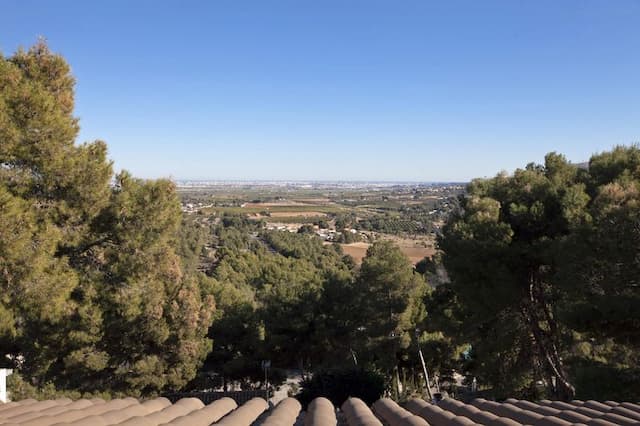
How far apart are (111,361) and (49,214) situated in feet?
12.7

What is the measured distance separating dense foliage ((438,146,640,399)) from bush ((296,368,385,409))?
2234 millimetres

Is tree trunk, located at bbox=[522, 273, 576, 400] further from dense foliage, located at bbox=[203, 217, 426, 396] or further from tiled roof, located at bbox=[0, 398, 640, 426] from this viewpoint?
dense foliage, located at bbox=[203, 217, 426, 396]

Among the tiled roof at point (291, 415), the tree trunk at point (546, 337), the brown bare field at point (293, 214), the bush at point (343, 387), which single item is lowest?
the brown bare field at point (293, 214)

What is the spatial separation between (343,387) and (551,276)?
212 inches

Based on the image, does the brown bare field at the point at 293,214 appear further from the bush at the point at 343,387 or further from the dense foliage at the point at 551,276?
the dense foliage at the point at 551,276

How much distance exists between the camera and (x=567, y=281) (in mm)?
7148

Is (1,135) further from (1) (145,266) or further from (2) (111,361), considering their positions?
(2) (111,361)

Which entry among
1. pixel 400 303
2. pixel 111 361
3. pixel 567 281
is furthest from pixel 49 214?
pixel 400 303

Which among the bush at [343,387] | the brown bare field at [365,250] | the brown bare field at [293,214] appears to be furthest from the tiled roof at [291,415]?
the brown bare field at [293,214]

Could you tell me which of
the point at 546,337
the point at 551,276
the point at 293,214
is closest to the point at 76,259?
the point at 551,276

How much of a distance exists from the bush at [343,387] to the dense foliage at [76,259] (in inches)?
126

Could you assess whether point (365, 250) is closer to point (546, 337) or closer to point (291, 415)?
point (546, 337)

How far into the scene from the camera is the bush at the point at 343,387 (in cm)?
1112

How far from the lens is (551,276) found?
8.80 meters
